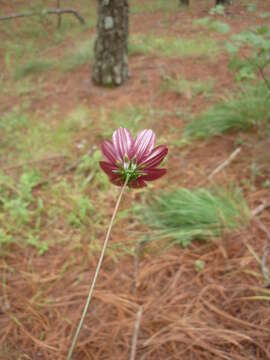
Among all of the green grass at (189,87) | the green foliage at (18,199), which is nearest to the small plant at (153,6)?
the green grass at (189,87)

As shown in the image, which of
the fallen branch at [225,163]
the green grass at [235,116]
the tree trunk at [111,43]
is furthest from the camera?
the tree trunk at [111,43]

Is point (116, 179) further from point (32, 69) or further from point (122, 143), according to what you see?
point (32, 69)

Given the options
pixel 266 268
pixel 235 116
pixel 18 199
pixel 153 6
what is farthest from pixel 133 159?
pixel 153 6

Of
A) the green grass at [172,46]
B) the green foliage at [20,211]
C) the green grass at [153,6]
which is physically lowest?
the green foliage at [20,211]

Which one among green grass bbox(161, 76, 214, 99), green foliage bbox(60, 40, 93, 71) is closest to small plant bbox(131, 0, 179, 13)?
green grass bbox(161, 76, 214, 99)

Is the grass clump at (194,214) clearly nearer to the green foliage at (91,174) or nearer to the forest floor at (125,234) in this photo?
the forest floor at (125,234)

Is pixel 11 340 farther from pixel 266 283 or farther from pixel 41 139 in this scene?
pixel 41 139

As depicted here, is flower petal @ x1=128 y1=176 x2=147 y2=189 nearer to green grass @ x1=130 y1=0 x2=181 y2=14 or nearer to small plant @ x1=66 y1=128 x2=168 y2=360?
small plant @ x1=66 y1=128 x2=168 y2=360
